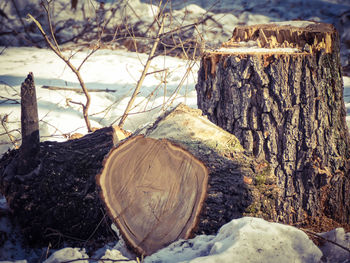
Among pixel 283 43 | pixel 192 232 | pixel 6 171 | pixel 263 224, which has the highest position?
pixel 283 43

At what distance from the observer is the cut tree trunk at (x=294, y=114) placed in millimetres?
1768

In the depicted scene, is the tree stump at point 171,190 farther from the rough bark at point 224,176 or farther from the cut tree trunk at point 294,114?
the cut tree trunk at point 294,114

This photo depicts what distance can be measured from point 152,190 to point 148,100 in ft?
4.93

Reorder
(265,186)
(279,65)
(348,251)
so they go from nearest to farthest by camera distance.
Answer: (348,251)
(265,186)
(279,65)

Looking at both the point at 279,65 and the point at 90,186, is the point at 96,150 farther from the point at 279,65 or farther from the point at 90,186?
the point at 279,65

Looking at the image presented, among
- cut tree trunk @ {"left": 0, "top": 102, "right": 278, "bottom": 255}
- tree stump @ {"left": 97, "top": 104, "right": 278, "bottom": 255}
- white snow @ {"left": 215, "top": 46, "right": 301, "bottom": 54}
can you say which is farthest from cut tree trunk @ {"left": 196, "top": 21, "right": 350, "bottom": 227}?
tree stump @ {"left": 97, "top": 104, "right": 278, "bottom": 255}

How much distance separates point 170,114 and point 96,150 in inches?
19.8

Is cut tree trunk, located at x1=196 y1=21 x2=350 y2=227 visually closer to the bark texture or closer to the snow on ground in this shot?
the snow on ground

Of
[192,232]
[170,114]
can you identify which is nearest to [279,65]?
[170,114]

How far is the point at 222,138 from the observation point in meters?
1.61

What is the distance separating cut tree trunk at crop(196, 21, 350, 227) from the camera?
177 cm

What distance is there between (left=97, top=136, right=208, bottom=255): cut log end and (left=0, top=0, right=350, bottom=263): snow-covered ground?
3.7 inches

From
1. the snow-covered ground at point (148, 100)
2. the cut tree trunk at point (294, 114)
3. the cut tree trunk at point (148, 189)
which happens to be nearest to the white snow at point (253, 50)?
the cut tree trunk at point (294, 114)

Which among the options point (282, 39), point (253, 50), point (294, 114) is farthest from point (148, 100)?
point (294, 114)
